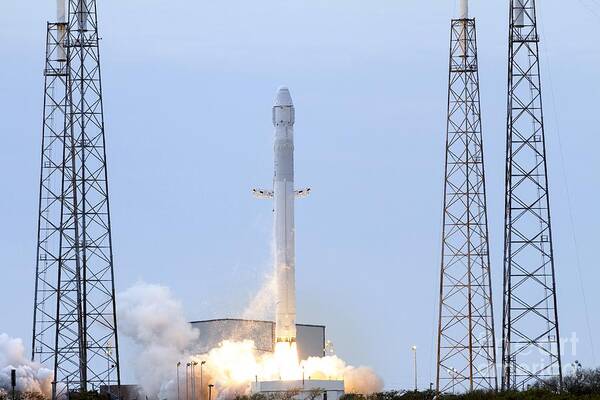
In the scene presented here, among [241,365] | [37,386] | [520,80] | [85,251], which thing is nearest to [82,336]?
[85,251]

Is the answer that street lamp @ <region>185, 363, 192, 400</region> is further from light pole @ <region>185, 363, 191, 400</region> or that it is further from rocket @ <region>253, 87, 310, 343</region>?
rocket @ <region>253, 87, 310, 343</region>

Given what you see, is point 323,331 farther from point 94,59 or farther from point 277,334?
point 94,59

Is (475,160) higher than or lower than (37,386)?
higher

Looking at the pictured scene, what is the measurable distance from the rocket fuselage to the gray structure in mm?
9813

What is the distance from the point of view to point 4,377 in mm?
104562

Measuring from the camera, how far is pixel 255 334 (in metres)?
116

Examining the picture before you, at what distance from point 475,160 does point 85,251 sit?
2125 centimetres

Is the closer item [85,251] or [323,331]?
[85,251]

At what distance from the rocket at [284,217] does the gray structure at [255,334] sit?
9.82 meters

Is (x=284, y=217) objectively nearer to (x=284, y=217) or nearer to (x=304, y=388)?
(x=284, y=217)

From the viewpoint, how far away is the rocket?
105 metres

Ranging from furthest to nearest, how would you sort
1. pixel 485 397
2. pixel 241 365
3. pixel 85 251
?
pixel 241 365, pixel 85 251, pixel 485 397

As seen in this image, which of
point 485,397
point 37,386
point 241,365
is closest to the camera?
point 485,397

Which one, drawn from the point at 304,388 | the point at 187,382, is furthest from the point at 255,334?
the point at 304,388
